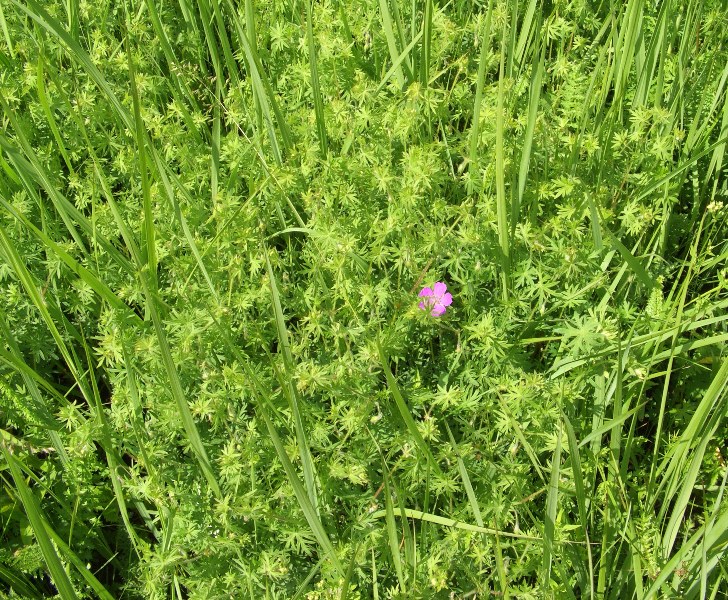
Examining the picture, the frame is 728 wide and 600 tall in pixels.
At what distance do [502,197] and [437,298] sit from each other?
1.32ft

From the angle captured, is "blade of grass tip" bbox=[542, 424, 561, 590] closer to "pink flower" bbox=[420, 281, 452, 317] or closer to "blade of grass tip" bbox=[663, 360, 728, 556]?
"blade of grass tip" bbox=[663, 360, 728, 556]

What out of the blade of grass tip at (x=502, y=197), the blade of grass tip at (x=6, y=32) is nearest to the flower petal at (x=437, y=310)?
the blade of grass tip at (x=502, y=197)

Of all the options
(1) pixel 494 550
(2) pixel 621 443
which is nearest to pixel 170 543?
(1) pixel 494 550

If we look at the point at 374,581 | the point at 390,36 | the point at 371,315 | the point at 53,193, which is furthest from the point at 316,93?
the point at 374,581

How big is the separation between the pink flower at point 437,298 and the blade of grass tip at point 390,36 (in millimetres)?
912

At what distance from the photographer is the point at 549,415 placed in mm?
2494

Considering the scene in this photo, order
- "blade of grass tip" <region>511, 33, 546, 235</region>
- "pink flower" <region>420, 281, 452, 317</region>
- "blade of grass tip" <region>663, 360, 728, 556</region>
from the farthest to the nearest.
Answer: "blade of grass tip" <region>511, 33, 546, 235</region>, "pink flower" <region>420, 281, 452, 317</region>, "blade of grass tip" <region>663, 360, 728, 556</region>

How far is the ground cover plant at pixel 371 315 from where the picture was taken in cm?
237

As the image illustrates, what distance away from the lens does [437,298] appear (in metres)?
2.70

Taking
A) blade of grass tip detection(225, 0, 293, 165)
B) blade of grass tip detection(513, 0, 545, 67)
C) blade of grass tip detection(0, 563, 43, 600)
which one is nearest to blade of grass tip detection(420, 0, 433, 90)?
blade of grass tip detection(513, 0, 545, 67)

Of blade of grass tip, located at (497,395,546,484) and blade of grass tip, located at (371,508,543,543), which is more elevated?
blade of grass tip, located at (497,395,546,484)

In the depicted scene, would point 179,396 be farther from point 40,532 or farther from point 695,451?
point 695,451

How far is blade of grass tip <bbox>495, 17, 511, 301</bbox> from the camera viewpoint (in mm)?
2582

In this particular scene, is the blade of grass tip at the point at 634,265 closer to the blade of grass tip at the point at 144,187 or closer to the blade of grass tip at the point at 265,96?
the blade of grass tip at the point at 265,96
